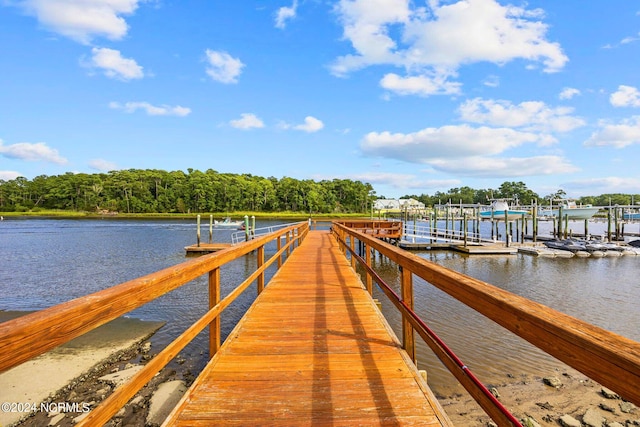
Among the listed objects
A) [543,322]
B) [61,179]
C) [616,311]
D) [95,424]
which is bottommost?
[616,311]

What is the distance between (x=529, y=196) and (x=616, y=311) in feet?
457

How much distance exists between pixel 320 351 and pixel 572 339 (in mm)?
2440

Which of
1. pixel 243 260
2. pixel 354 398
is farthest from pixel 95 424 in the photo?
pixel 243 260

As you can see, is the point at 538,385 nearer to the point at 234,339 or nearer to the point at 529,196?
the point at 234,339

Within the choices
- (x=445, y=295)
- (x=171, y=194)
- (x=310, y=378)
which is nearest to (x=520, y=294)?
(x=445, y=295)

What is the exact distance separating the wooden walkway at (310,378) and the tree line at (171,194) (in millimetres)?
94865

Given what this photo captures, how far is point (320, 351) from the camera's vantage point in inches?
124

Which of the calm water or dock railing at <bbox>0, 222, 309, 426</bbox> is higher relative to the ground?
dock railing at <bbox>0, 222, 309, 426</bbox>

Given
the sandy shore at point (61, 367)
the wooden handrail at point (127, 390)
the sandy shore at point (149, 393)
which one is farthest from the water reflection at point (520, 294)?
the sandy shore at point (61, 367)

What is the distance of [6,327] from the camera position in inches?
38.9

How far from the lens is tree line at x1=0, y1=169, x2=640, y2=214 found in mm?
101250

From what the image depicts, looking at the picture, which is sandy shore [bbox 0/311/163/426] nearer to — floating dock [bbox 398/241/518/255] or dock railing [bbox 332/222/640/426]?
dock railing [bbox 332/222/640/426]

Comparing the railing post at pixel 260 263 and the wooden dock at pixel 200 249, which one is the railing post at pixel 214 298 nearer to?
the railing post at pixel 260 263

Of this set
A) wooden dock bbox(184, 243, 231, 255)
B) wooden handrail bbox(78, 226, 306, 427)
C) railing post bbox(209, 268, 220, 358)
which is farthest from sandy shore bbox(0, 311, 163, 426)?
wooden dock bbox(184, 243, 231, 255)
